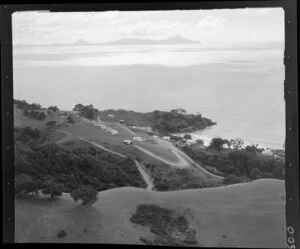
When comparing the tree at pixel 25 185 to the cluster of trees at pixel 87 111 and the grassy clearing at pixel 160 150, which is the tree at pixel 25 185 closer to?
the cluster of trees at pixel 87 111

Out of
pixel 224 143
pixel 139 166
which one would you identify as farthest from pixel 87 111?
pixel 224 143

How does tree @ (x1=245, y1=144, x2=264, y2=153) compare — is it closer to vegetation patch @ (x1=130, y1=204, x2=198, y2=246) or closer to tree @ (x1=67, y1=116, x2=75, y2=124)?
vegetation patch @ (x1=130, y1=204, x2=198, y2=246)

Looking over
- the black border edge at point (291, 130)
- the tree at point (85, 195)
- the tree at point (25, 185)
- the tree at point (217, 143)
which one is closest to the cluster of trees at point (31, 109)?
the tree at point (25, 185)

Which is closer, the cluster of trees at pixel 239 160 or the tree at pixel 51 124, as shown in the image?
the cluster of trees at pixel 239 160

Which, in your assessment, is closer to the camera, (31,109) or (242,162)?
(242,162)

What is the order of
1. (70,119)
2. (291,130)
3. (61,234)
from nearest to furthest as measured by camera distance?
(291,130), (61,234), (70,119)

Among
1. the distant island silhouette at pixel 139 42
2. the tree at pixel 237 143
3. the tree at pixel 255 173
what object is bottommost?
the tree at pixel 255 173

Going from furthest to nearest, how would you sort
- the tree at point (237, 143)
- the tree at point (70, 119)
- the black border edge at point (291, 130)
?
1. the tree at point (70, 119)
2. the tree at point (237, 143)
3. the black border edge at point (291, 130)

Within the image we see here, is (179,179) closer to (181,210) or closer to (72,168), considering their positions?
(181,210)
